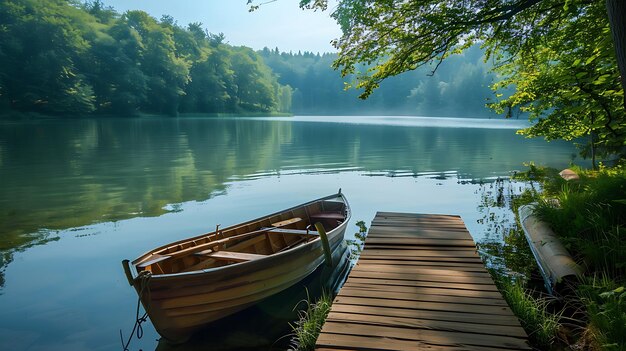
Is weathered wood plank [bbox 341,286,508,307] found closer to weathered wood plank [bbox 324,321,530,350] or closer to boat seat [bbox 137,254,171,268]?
weathered wood plank [bbox 324,321,530,350]

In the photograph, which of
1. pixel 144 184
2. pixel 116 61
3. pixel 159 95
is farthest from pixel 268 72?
pixel 144 184

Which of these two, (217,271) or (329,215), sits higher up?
(217,271)

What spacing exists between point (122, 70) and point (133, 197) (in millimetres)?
60328

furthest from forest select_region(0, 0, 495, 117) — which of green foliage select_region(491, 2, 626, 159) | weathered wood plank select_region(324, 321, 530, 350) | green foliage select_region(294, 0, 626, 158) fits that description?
weathered wood plank select_region(324, 321, 530, 350)

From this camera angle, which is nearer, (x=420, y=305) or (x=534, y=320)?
(x=420, y=305)

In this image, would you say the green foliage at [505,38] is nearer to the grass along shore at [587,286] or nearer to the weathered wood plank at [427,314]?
the grass along shore at [587,286]

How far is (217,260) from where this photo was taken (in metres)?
7.03

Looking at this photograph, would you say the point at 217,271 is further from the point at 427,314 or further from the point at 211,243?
the point at 427,314

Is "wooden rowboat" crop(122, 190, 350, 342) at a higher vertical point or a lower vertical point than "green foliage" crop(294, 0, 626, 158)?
lower

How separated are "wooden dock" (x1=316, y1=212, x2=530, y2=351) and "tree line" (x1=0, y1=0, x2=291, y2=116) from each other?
2428 inches

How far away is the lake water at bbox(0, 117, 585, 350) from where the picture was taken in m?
7.29

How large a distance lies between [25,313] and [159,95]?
74132 millimetres

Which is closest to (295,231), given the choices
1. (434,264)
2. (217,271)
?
(217,271)

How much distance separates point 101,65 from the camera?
67438 mm
